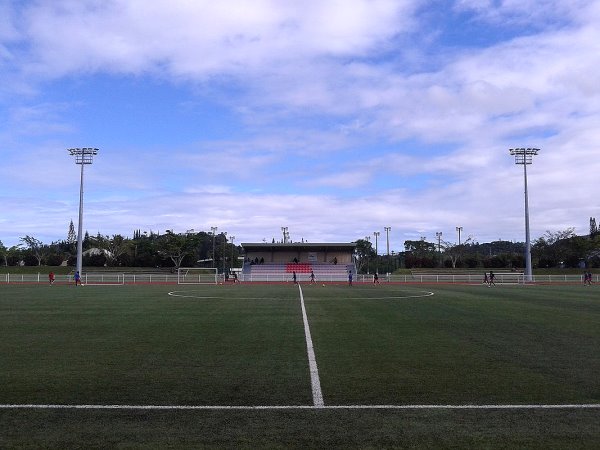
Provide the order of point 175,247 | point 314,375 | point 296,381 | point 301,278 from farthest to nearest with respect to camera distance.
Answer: point 175,247 → point 301,278 → point 314,375 → point 296,381

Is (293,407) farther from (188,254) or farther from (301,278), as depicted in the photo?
(188,254)

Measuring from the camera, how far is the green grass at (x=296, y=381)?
5195 mm

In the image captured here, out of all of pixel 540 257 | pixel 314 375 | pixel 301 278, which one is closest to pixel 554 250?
pixel 540 257

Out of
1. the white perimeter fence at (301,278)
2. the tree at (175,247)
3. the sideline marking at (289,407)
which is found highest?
the tree at (175,247)

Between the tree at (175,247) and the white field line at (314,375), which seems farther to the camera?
the tree at (175,247)

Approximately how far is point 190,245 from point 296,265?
32.9 meters

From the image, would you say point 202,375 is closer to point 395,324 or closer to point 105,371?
point 105,371

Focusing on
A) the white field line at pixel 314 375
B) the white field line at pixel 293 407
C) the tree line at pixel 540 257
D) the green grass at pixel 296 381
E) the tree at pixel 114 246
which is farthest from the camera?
the tree at pixel 114 246

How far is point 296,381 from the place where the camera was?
296 inches

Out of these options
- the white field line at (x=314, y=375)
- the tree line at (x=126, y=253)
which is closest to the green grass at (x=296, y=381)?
the white field line at (x=314, y=375)

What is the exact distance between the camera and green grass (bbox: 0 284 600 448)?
17.0 feet

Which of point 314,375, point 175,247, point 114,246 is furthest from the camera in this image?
point 114,246

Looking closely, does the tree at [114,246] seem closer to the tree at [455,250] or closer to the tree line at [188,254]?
the tree line at [188,254]

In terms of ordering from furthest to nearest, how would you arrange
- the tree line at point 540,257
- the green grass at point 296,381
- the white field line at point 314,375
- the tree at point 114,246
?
the tree at point 114,246, the tree line at point 540,257, the white field line at point 314,375, the green grass at point 296,381
